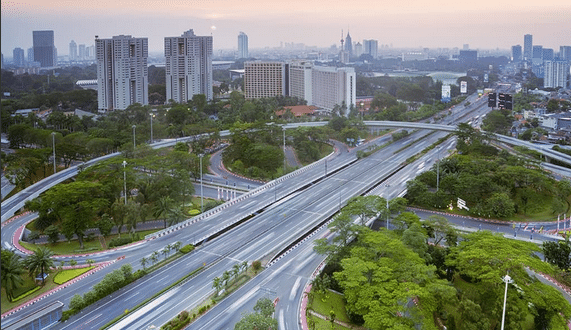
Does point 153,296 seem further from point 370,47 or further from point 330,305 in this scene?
point 370,47

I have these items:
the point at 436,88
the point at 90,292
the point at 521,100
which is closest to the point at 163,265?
the point at 90,292

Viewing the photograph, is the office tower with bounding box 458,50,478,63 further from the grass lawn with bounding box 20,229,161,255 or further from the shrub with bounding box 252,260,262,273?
the grass lawn with bounding box 20,229,161,255

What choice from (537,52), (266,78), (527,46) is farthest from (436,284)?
(527,46)

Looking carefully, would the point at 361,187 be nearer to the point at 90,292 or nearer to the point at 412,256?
the point at 412,256

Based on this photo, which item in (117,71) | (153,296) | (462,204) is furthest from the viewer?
(117,71)

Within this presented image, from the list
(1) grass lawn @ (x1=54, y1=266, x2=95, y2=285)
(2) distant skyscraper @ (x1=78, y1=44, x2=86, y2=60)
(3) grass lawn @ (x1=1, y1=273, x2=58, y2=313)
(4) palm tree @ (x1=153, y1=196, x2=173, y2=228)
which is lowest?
(3) grass lawn @ (x1=1, y1=273, x2=58, y2=313)

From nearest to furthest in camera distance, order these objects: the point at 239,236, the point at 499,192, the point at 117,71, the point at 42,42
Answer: the point at 42,42, the point at 239,236, the point at 499,192, the point at 117,71

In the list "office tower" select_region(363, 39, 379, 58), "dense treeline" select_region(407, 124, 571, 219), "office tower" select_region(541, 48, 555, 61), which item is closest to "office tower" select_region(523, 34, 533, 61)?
"office tower" select_region(541, 48, 555, 61)

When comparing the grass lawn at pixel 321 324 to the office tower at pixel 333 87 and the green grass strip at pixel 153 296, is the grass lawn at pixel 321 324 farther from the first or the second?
the office tower at pixel 333 87
